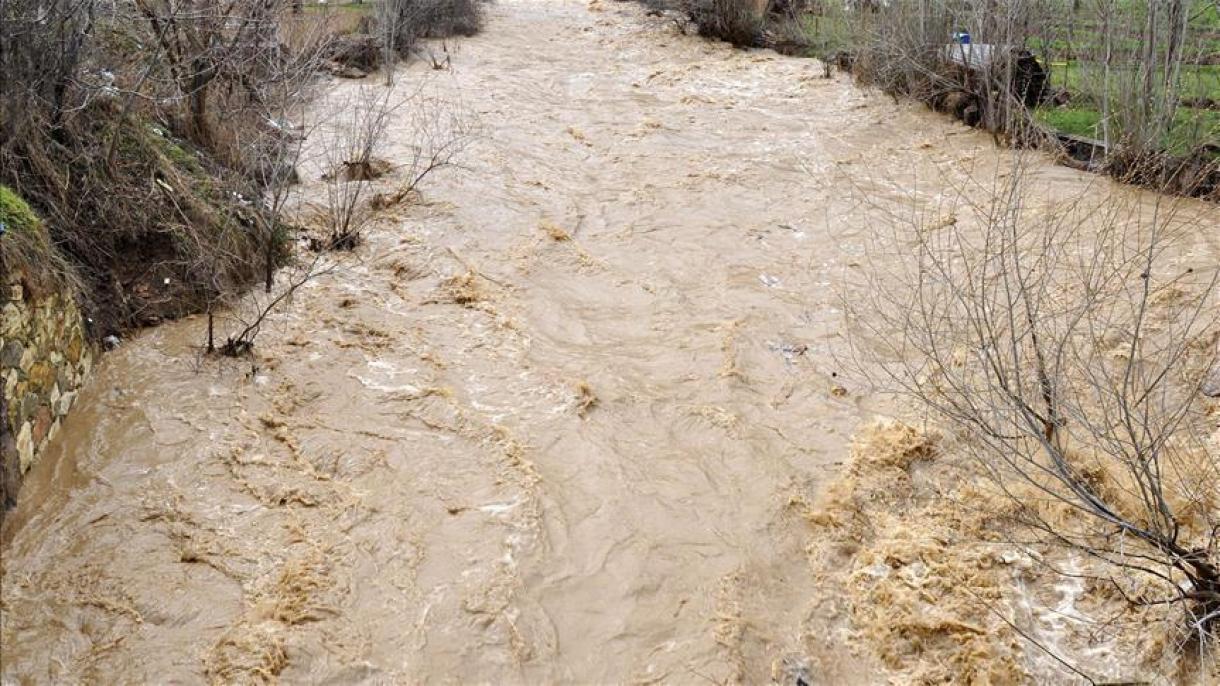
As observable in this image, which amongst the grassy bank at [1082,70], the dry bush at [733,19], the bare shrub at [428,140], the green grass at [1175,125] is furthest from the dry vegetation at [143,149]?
the dry bush at [733,19]

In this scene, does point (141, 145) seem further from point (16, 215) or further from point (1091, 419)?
point (1091, 419)

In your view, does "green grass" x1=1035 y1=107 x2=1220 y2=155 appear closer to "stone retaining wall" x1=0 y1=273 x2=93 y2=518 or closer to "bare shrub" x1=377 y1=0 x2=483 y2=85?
"bare shrub" x1=377 y1=0 x2=483 y2=85

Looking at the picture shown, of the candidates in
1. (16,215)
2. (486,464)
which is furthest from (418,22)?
(486,464)

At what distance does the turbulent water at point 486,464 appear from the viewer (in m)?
4.27

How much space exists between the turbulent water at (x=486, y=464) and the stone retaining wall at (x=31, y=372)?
5.0 inches

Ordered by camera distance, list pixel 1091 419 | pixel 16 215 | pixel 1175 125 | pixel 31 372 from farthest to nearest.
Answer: pixel 1175 125 → pixel 16 215 → pixel 1091 419 → pixel 31 372

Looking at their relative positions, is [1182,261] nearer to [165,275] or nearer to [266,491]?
[266,491]

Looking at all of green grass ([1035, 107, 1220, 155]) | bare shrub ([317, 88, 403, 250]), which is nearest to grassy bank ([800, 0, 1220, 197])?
green grass ([1035, 107, 1220, 155])

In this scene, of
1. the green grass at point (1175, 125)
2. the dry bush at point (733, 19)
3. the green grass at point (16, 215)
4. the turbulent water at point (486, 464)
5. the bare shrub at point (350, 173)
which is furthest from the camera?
the dry bush at point (733, 19)

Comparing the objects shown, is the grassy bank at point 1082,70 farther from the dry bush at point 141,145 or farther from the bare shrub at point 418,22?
the bare shrub at point 418,22

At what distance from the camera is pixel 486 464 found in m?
5.50

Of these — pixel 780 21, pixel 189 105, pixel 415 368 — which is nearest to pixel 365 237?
pixel 189 105

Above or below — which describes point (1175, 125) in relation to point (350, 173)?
below

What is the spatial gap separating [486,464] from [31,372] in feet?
7.64
